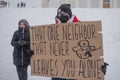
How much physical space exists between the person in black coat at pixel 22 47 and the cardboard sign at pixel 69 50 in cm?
180

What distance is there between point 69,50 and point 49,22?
4.85 metres

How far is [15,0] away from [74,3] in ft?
8.46

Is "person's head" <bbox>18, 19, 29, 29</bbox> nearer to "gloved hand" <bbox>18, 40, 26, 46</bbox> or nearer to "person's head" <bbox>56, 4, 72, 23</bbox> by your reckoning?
"gloved hand" <bbox>18, 40, 26, 46</bbox>

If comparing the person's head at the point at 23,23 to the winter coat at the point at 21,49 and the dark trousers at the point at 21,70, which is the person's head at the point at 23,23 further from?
the dark trousers at the point at 21,70

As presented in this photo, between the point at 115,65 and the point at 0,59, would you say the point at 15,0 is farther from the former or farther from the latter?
the point at 115,65

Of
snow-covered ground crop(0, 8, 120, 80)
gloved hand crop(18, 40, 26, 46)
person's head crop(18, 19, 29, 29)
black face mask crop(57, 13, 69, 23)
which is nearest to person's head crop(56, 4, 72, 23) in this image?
black face mask crop(57, 13, 69, 23)

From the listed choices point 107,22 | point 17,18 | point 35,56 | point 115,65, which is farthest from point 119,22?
point 35,56

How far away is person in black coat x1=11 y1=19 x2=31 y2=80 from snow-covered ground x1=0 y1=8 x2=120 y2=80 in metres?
1.89

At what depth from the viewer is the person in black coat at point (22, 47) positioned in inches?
337

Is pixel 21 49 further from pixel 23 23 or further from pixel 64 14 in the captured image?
pixel 64 14

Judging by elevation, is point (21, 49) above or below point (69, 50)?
below

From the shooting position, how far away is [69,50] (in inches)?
254

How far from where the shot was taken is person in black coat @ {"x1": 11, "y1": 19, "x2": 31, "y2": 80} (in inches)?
337

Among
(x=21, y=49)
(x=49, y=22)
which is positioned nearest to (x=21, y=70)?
(x=21, y=49)
